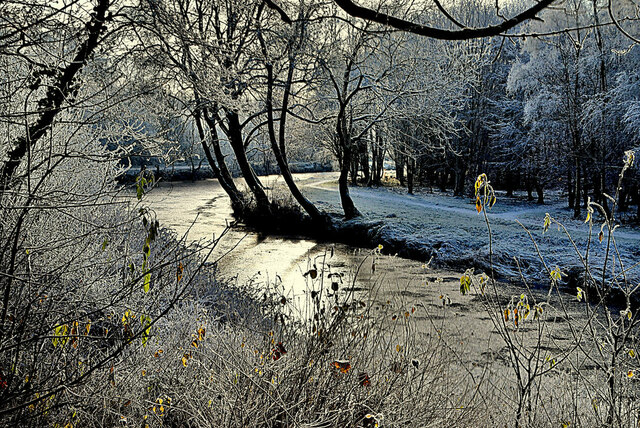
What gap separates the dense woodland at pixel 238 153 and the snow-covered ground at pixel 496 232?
4.32ft

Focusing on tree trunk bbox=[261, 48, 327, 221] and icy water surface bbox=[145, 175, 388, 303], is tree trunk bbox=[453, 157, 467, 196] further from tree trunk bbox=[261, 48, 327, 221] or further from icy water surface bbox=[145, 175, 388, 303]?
icy water surface bbox=[145, 175, 388, 303]

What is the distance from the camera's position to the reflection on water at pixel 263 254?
1019 centimetres

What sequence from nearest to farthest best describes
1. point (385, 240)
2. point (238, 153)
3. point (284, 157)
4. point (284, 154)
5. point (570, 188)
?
point (385, 240) < point (284, 157) < point (284, 154) < point (238, 153) < point (570, 188)

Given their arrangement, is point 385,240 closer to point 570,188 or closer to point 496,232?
point 496,232

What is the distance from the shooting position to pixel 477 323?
7.65 m

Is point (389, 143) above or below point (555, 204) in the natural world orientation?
above

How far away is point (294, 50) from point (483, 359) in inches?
348

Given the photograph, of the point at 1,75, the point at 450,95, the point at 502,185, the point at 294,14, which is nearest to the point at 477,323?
the point at 1,75

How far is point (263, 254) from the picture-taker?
13281 mm

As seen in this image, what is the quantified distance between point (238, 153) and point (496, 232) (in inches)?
317

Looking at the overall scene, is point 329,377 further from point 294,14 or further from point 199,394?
point 294,14

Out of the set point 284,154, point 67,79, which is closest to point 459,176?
point 284,154

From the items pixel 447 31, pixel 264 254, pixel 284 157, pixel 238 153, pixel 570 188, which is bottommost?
pixel 264 254

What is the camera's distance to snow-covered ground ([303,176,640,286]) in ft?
37.0
